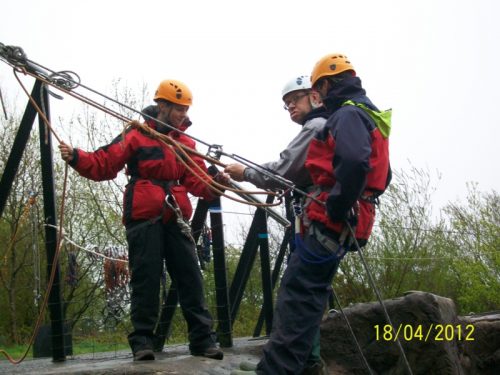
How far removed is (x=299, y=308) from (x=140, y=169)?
5.48 feet

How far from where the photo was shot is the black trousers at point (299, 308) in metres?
4.23

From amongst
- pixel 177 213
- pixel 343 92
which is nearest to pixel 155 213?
pixel 177 213

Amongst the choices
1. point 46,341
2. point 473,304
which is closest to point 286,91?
point 46,341

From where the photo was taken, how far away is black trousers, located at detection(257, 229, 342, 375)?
4.23 metres

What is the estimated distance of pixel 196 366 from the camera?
4867mm

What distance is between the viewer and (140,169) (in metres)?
5.22

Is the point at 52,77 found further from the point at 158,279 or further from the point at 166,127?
the point at 158,279

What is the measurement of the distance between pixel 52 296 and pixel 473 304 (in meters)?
17.4

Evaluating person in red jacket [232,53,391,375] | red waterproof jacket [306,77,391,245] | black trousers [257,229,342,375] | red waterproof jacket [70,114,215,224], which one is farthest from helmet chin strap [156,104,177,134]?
black trousers [257,229,342,375]

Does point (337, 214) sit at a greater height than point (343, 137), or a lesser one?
lesser

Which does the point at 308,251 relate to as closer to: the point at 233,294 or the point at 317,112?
the point at 317,112

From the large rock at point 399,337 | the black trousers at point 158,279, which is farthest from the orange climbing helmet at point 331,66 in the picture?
the large rock at point 399,337

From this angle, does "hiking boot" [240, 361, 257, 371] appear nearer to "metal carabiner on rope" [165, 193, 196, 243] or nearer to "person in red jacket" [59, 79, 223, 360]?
"person in red jacket" [59, 79, 223, 360]

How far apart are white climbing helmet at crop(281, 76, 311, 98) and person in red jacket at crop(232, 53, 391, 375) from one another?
645mm
